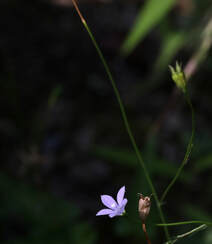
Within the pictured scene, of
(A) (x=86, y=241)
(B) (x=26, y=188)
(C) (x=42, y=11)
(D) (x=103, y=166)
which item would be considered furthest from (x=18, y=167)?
(C) (x=42, y=11)

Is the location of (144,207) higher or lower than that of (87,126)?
lower

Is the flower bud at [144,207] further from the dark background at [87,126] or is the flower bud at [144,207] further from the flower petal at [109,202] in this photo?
the dark background at [87,126]

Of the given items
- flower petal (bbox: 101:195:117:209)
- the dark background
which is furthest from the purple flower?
the dark background

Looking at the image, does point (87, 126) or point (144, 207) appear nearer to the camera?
point (144, 207)

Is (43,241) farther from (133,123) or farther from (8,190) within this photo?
(133,123)

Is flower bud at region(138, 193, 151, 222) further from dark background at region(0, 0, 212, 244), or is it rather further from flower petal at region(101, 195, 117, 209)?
dark background at region(0, 0, 212, 244)

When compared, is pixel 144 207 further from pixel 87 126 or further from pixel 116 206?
pixel 87 126

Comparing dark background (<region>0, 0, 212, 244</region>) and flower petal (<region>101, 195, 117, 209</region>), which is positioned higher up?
dark background (<region>0, 0, 212, 244</region>)

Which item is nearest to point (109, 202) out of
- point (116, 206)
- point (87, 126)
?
point (116, 206)

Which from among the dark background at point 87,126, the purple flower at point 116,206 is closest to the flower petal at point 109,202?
the purple flower at point 116,206
